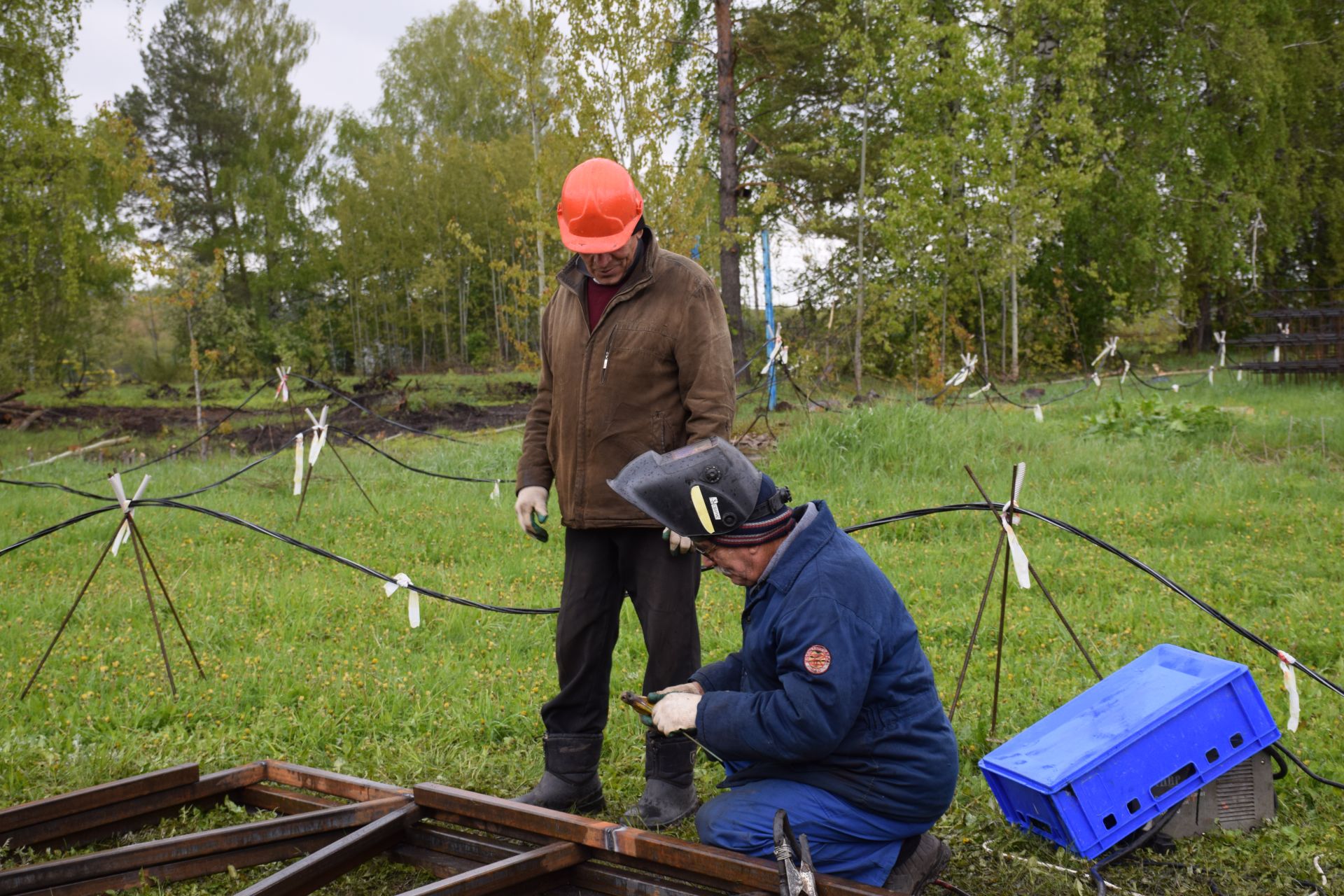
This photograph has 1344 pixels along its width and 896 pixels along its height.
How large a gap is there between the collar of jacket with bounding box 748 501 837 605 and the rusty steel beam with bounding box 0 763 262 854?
7.86ft

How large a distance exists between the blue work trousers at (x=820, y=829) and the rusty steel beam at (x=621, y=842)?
57 millimetres

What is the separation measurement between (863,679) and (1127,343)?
26536 mm

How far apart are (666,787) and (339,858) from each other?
1138 mm

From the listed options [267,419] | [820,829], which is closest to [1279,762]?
[820,829]

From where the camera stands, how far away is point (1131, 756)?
127 inches

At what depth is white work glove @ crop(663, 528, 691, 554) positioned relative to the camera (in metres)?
3.38

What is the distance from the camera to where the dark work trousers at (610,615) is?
3580 mm

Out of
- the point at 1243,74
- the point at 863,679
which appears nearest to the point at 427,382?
the point at 1243,74

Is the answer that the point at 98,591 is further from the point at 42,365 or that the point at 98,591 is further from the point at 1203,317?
the point at 1203,317

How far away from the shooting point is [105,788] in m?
3.65

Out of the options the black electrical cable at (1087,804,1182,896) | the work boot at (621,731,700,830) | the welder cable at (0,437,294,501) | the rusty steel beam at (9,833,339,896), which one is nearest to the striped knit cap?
the work boot at (621,731,700,830)

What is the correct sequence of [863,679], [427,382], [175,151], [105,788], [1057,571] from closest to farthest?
[863,679]
[105,788]
[1057,571]
[427,382]
[175,151]

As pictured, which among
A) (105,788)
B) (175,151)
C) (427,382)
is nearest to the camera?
(105,788)

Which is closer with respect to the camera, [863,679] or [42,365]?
[863,679]
